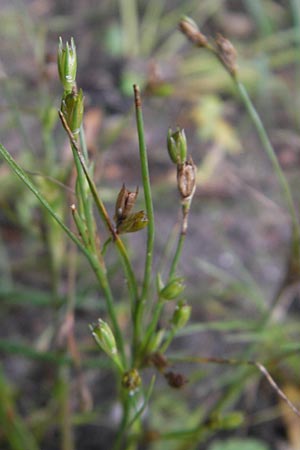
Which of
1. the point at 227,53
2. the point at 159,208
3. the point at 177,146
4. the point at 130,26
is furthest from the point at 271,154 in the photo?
the point at 130,26

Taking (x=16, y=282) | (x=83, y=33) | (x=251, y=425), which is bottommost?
(x=251, y=425)

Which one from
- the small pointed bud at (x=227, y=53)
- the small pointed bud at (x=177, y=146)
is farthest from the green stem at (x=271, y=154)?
the small pointed bud at (x=177, y=146)

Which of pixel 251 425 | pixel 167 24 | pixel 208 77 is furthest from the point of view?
pixel 167 24

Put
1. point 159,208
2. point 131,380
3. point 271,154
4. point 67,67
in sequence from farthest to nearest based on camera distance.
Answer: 1. point 159,208
2. point 271,154
3. point 131,380
4. point 67,67

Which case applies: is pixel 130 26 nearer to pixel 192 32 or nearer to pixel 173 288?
pixel 192 32

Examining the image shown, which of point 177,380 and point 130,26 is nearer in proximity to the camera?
point 177,380

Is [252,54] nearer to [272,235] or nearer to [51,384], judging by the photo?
[272,235]

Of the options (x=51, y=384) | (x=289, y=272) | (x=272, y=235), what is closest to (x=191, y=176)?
(x=289, y=272)
